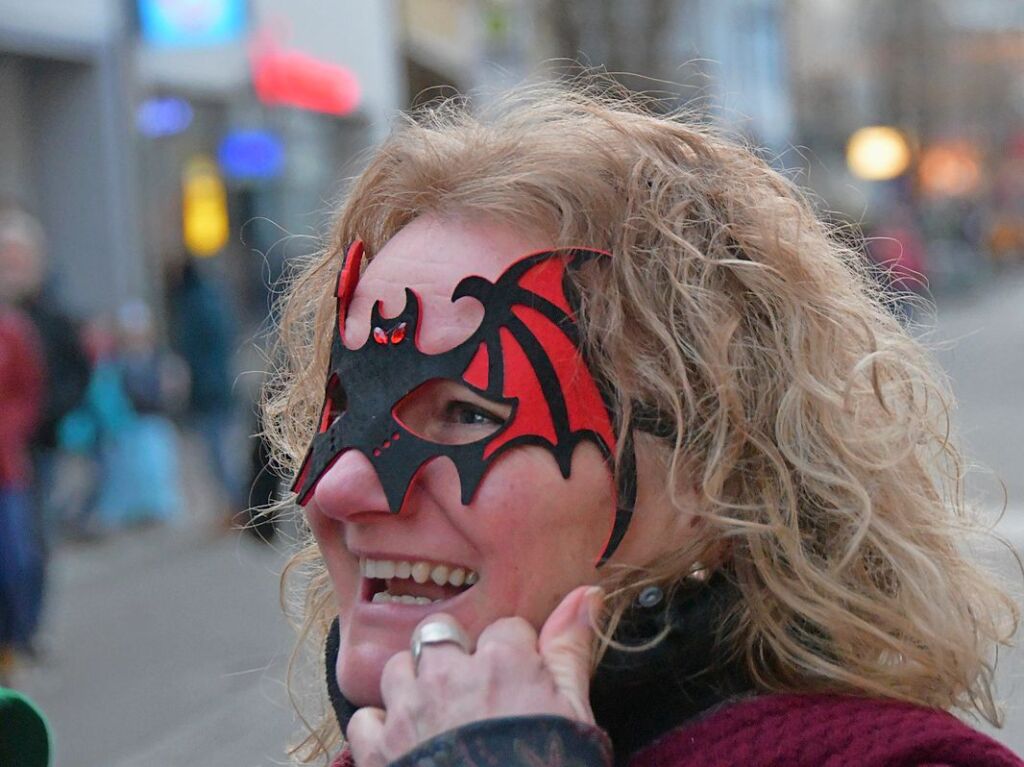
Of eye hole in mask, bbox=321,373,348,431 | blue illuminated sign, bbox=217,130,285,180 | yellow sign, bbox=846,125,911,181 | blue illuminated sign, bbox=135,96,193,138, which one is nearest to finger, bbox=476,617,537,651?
eye hole in mask, bbox=321,373,348,431

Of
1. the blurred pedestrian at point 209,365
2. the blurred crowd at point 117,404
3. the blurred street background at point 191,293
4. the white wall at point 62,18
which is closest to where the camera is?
the blurred street background at point 191,293

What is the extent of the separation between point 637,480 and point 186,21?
11710mm

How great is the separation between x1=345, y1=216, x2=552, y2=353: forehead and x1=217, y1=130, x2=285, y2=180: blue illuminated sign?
1674 cm

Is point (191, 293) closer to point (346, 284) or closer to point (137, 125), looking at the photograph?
point (137, 125)

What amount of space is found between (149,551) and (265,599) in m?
1.87

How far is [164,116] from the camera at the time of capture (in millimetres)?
16594

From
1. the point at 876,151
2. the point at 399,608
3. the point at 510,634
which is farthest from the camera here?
the point at 876,151

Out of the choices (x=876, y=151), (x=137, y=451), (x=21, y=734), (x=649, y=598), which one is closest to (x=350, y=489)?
(x=649, y=598)

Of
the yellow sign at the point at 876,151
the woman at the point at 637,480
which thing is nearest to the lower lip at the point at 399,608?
the woman at the point at 637,480

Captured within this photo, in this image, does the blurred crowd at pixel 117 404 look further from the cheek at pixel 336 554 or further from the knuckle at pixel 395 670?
the knuckle at pixel 395 670

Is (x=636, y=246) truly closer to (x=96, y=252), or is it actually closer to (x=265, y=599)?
(x=265, y=599)

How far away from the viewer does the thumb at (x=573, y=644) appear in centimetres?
146

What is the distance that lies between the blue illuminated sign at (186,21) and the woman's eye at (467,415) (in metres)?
11.3

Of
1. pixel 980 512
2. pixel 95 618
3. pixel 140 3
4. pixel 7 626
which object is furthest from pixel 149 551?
pixel 980 512
